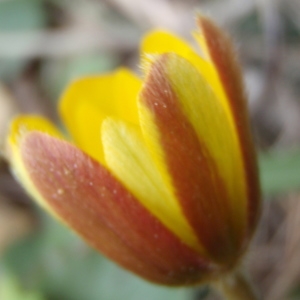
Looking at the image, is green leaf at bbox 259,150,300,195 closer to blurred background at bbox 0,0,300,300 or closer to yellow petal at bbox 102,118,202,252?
blurred background at bbox 0,0,300,300

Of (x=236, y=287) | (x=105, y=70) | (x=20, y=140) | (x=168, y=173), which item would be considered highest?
(x=105, y=70)

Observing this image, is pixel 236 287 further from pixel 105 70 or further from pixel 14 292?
pixel 105 70

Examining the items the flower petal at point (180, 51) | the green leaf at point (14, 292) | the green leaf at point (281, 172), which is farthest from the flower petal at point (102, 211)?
the green leaf at point (14, 292)

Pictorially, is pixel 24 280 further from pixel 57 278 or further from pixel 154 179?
pixel 154 179

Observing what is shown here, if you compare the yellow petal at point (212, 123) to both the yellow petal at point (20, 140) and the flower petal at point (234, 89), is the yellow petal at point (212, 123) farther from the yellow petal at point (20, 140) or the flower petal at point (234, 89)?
the yellow petal at point (20, 140)

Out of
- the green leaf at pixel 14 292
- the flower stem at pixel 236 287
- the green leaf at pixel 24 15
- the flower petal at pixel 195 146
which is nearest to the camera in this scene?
the flower petal at pixel 195 146

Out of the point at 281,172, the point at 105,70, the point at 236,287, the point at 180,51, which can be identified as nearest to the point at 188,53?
the point at 180,51

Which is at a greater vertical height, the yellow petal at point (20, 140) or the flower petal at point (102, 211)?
the yellow petal at point (20, 140)
